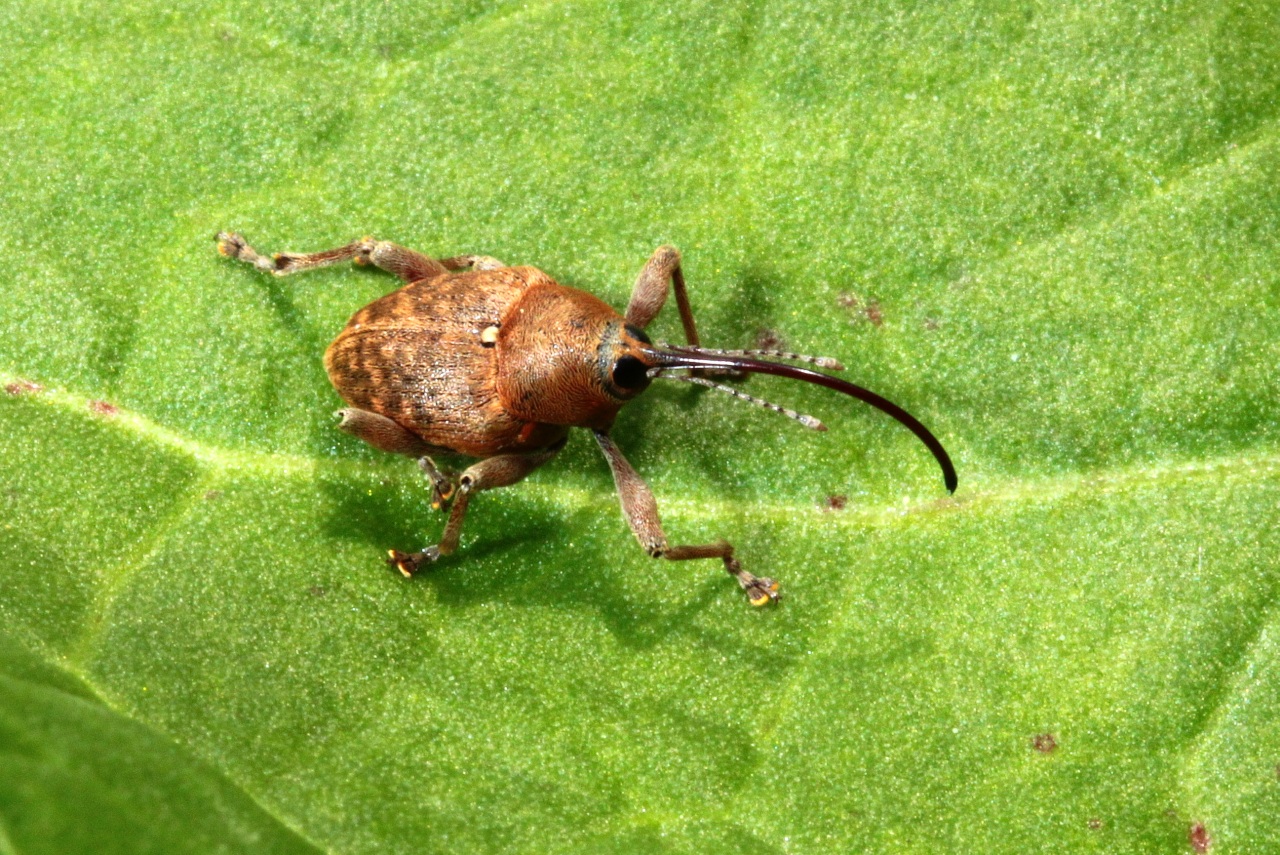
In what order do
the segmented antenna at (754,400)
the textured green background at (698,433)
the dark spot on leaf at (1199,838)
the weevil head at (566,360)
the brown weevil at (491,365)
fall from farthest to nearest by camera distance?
the weevil head at (566,360) < the brown weevil at (491,365) < the segmented antenna at (754,400) < the textured green background at (698,433) < the dark spot on leaf at (1199,838)

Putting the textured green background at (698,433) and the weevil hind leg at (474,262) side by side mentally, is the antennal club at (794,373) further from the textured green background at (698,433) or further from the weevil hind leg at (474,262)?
the weevil hind leg at (474,262)

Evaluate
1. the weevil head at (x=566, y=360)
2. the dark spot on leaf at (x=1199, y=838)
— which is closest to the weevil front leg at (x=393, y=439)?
the weevil head at (x=566, y=360)

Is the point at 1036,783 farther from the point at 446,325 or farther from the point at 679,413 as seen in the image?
the point at 446,325

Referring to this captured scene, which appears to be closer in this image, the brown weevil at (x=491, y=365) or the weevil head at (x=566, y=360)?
the brown weevil at (x=491, y=365)

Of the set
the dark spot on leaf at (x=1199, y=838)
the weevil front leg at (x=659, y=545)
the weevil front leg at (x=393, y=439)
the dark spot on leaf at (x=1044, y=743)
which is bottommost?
the dark spot on leaf at (x=1199, y=838)

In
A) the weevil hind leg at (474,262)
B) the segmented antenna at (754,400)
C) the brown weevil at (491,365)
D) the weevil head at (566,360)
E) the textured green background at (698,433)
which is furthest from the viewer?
the weevil hind leg at (474,262)

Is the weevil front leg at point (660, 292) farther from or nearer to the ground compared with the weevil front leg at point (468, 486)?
farther from the ground

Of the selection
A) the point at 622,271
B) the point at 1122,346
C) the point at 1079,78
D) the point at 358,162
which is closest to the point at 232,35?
the point at 358,162
